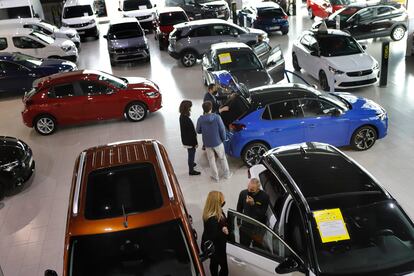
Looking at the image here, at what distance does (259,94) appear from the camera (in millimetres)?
8672

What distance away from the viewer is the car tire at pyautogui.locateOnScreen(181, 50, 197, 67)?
16.1m

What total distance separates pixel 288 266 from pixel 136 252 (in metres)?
1.56

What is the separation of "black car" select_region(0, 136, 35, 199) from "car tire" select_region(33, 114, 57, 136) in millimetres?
2162

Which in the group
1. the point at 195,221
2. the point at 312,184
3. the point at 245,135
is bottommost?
the point at 195,221

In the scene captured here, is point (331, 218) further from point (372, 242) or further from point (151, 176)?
point (151, 176)

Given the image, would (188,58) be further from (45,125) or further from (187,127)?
(187,127)

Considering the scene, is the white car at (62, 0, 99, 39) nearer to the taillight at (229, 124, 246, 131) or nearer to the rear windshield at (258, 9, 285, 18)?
the rear windshield at (258, 9, 285, 18)

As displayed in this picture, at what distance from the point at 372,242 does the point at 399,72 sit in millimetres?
10647

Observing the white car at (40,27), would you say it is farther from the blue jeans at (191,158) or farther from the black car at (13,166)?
the blue jeans at (191,158)

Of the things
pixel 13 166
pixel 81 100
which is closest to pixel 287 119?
pixel 13 166

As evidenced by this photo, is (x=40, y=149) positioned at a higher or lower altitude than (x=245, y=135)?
lower

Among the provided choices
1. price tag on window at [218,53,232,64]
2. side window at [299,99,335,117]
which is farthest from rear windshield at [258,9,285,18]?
side window at [299,99,335,117]

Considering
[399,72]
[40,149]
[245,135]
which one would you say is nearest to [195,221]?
[245,135]

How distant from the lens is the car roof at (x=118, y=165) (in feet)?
15.2
